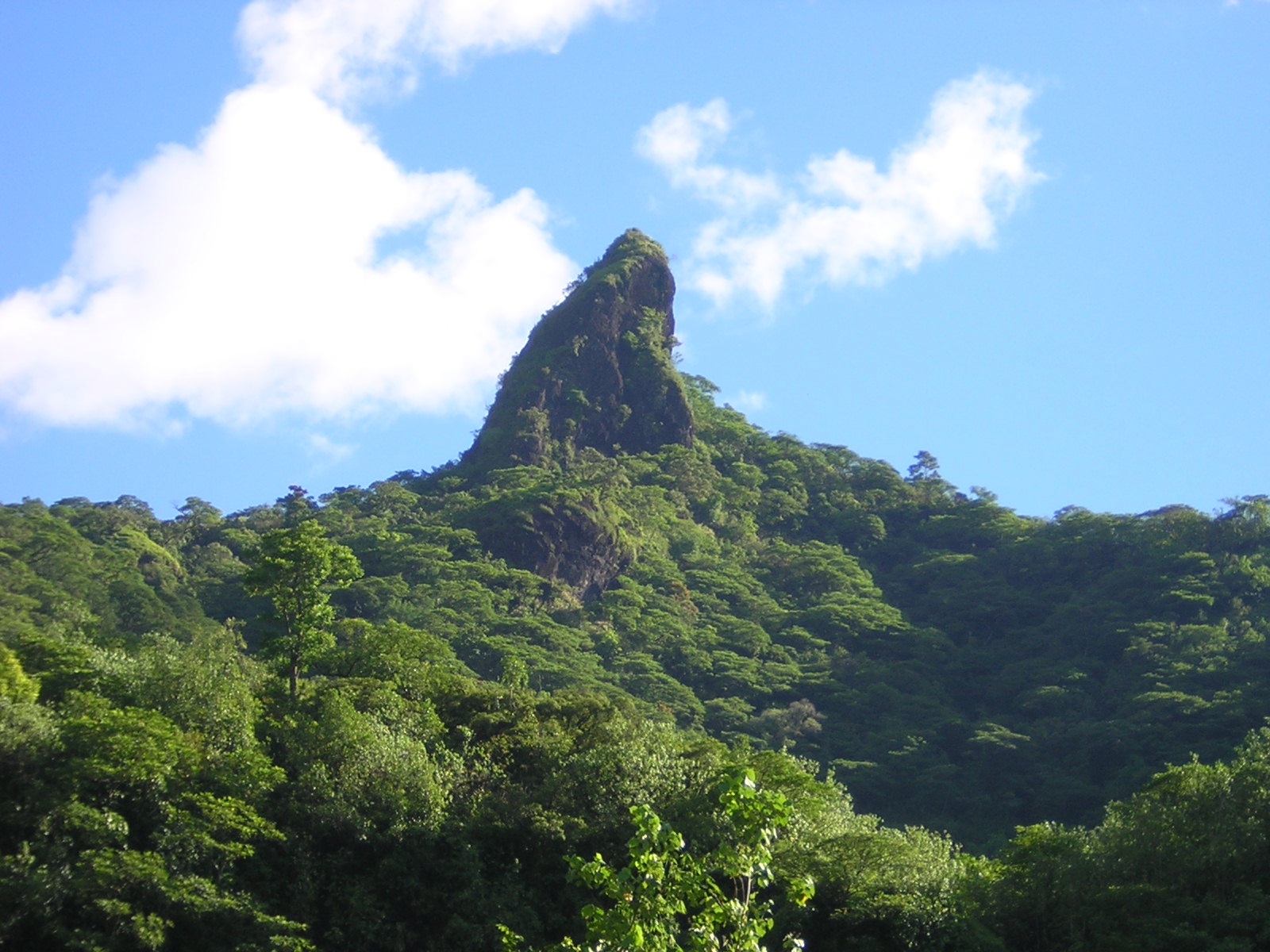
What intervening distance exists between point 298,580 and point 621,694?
2609 centimetres

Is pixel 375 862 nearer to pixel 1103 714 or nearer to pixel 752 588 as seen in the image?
pixel 1103 714

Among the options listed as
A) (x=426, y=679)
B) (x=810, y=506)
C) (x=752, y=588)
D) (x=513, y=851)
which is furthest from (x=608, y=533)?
(x=513, y=851)

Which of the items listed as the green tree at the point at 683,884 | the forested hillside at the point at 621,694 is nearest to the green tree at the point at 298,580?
the forested hillside at the point at 621,694

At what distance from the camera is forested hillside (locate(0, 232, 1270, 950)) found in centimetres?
3198

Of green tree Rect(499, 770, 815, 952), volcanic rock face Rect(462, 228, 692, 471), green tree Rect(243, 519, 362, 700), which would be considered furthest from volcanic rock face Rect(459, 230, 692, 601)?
green tree Rect(499, 770, 815, 952)

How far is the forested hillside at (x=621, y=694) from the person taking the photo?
32.0 meters

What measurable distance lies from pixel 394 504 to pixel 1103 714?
47.8 metres

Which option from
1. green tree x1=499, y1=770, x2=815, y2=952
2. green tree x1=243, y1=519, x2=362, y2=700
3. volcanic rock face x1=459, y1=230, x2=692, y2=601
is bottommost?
green tree x1=499, y1=770, x2=815, y2=952

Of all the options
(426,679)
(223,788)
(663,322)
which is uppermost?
(663,322)

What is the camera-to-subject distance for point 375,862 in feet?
113

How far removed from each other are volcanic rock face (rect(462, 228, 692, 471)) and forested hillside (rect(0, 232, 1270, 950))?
0.99 ft

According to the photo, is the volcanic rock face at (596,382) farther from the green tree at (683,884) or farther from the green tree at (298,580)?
the green tree at (683,884)

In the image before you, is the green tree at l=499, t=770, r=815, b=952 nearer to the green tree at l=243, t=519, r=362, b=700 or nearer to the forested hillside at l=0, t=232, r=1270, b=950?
the forested hillside at l=0, t=232, r=1270, b=950

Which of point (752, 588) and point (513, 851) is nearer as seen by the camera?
point (513, 851)
